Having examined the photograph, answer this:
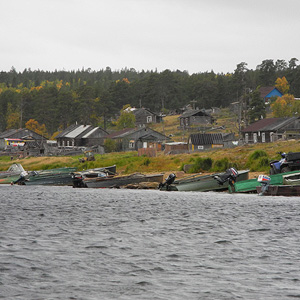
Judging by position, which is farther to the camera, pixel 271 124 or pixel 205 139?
pixel 271 124

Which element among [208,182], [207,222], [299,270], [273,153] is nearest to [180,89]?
[273,153]

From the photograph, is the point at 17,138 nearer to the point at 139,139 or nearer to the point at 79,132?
the point at 79,132

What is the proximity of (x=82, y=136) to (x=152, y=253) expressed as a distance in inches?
4490

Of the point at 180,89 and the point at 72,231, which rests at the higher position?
the point at 180,89

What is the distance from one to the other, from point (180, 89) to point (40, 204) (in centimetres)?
14573

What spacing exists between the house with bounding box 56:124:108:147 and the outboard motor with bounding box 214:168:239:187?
8554 centimetres

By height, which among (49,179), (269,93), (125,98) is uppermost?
(125,98)

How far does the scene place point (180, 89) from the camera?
598 feet

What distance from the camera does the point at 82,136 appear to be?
131125 millimetres

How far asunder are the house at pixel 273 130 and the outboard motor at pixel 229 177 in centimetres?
4518

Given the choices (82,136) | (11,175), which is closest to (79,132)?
(82,136)

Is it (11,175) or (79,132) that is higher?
(79,132)

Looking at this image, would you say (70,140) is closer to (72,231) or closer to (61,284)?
(72,231)

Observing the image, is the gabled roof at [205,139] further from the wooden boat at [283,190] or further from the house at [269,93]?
the house at [269,93]
